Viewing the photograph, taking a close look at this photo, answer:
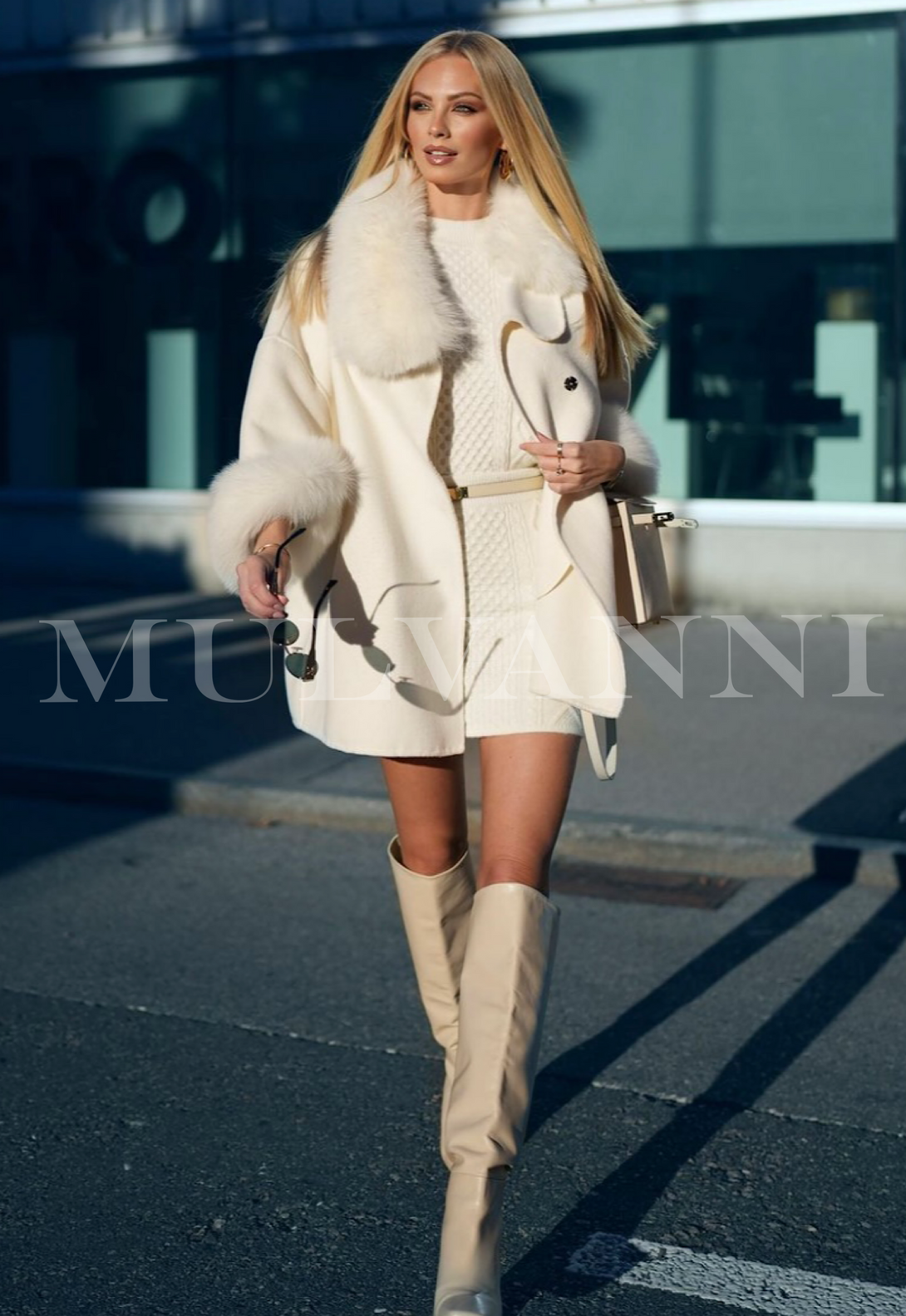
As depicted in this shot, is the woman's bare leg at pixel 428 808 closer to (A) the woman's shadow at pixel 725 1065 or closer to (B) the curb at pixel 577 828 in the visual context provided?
(A) the woman's shadow at pixel 725 1065

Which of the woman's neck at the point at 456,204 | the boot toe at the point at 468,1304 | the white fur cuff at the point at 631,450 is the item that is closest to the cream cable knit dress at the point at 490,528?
the woman's neck at the point at 456,204

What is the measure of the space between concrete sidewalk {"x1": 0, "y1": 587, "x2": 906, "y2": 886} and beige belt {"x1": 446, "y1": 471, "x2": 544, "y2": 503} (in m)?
3.05

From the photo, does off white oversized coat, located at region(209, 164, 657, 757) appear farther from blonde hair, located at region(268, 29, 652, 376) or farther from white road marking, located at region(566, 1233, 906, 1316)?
white road marking, located at region(566, 1233, 906, 1316)

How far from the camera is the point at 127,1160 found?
3.66 metres

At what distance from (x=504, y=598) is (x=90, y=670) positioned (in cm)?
654

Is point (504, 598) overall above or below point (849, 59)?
below

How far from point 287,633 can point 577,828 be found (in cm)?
322

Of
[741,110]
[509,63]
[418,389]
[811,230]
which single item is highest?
[741,110]

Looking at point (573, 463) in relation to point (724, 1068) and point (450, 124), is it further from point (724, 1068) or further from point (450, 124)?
point (724, 1068)

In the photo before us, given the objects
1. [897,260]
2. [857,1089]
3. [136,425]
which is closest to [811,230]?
[897,260]

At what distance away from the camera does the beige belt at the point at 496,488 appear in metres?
3.21

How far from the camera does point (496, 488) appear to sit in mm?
3232

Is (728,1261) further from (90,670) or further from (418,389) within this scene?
(90,670)

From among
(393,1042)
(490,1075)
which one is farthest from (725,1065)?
(490,1075)
